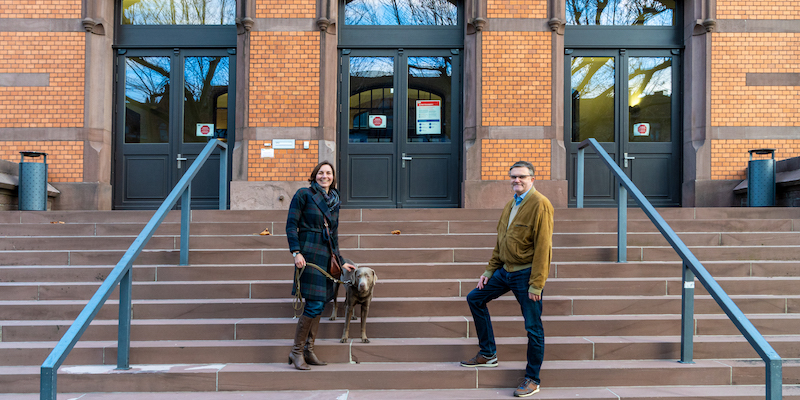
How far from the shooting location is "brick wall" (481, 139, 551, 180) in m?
8.91

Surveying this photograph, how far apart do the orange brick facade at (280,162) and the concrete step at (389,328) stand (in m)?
4.40

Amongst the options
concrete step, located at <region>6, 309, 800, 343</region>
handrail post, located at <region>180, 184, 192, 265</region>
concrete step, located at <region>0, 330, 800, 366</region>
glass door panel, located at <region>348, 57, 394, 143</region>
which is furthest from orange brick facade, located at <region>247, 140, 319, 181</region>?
concrete step, located at <region>0, 330, 800, 366</region>

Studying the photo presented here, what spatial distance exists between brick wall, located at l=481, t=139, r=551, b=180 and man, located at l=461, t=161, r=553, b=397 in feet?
16.3

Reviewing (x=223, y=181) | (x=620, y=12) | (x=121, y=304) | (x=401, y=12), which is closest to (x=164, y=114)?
(x=223, y=181)

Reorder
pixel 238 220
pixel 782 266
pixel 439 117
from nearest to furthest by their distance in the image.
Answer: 1. pixel 782 266
2. pixel 238 220
3. pixel 439 117

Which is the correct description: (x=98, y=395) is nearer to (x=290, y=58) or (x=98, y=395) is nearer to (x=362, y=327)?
(x=362, y=327)

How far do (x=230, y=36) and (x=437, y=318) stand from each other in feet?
23.3

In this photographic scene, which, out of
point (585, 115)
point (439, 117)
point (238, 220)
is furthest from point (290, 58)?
point (585, 115)

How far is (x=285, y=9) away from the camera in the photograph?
9.00 meters

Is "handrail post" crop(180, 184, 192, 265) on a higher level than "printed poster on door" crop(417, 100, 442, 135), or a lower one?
lower

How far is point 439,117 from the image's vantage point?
31.1 feet

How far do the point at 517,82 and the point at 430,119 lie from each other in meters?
1.64

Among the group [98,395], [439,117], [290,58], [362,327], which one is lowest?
[98,395]

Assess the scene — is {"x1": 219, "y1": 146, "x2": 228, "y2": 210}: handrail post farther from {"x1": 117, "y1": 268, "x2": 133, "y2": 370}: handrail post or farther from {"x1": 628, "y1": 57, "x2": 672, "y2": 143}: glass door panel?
{"x1": 628, "y1": 57, "x2": 672, "y2": 143}: glass door panel
